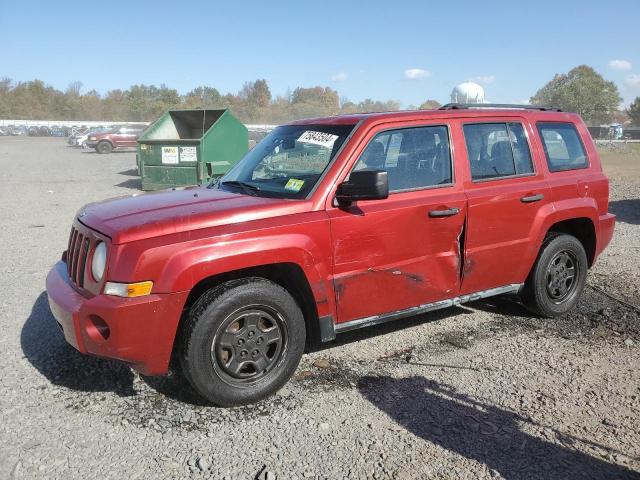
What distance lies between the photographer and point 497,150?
4.44 metres

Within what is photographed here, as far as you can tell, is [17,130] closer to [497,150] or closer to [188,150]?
[188,150]

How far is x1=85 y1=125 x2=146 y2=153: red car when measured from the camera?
99.7ft

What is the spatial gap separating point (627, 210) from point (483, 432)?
9446 mm

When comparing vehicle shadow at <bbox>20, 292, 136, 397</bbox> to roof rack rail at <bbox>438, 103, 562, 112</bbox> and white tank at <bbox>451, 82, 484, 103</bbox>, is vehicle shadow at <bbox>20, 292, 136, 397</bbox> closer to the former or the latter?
roof rack rail at <bbox>438, 103, 562, 112</bbox>

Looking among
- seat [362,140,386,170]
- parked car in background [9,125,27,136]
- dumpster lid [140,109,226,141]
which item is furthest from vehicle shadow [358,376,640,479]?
parked car in background [9,125,27,136]

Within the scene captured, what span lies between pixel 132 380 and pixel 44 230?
6025 millimetres

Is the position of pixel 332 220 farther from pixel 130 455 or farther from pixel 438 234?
pixel 130 455


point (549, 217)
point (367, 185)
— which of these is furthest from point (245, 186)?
point (549, 217)

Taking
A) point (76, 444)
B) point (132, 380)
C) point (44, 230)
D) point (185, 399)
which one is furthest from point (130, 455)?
point (44, 230)

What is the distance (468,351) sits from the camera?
13.8ft

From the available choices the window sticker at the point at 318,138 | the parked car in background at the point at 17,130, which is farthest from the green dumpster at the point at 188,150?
the parked car in background at the point at 17,130

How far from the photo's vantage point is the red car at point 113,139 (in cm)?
3038

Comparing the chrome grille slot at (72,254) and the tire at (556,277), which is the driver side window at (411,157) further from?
the chrome grille slot at (72,254)

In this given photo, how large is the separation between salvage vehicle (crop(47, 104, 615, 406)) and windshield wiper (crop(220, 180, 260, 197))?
0.05ft
